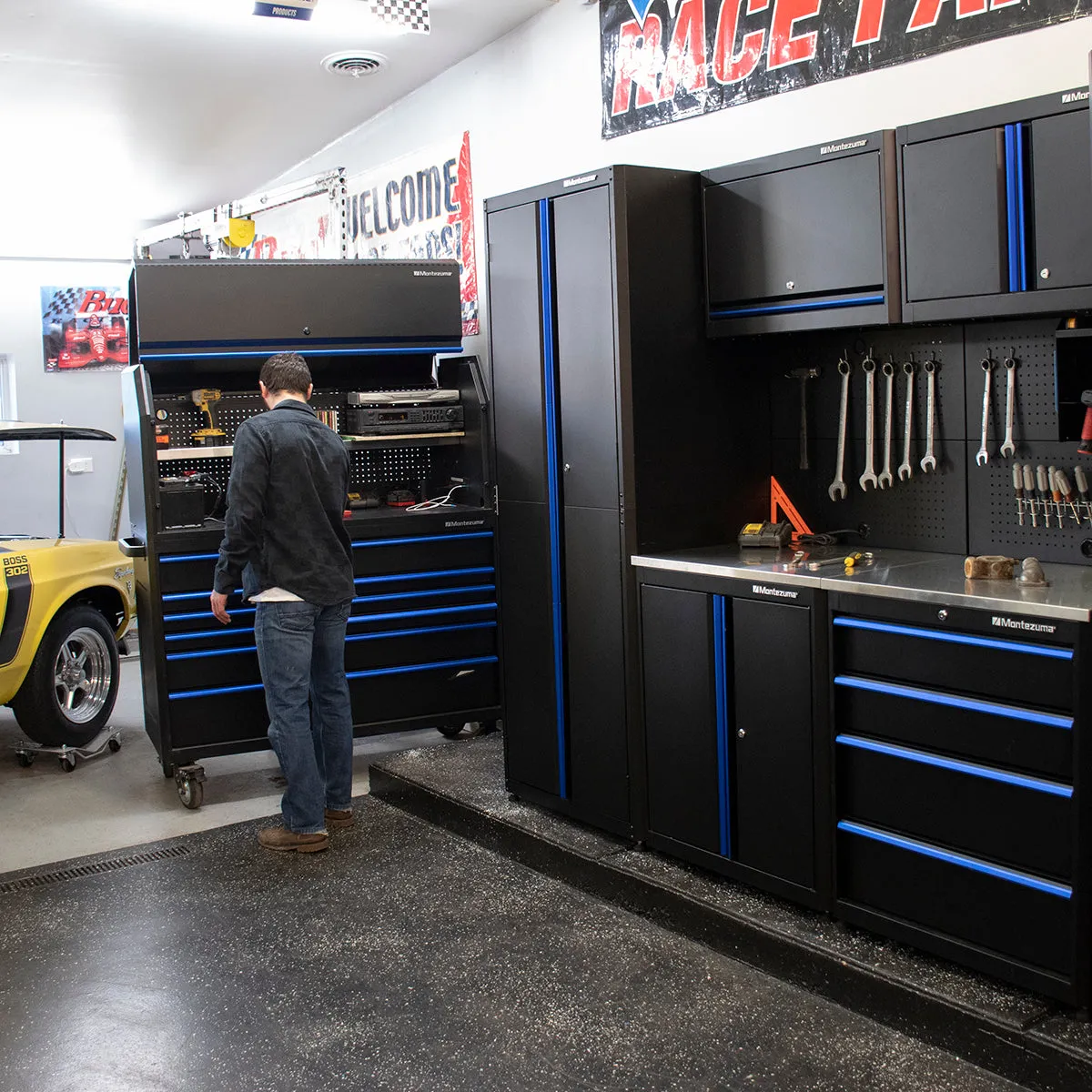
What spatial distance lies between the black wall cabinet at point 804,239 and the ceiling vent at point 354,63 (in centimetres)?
261

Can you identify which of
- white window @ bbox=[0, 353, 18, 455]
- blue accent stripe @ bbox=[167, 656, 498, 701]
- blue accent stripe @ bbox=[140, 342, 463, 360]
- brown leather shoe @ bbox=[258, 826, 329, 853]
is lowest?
brown leather shoe @ bbox=[258, 826, 329, 853]

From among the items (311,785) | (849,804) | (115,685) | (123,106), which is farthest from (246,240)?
(849,804)

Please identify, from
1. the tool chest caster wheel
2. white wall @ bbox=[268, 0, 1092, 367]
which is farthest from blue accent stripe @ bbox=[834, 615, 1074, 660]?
the tool chest caster wheel

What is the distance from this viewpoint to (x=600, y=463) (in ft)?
12.3

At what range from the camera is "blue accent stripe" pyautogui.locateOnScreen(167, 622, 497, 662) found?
4.77 m

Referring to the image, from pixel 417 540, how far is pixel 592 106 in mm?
1956

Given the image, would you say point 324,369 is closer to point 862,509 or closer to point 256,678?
point 256,678

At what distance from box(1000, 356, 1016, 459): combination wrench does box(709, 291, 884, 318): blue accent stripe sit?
16.0 inches

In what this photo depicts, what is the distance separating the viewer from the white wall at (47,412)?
367 inches

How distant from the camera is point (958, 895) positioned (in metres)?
2.80

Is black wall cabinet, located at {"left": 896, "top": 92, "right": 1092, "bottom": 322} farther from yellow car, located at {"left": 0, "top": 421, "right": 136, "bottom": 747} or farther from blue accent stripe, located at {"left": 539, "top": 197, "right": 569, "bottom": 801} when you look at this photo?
yellow car, located at {"left": 0, "top": 421, "right": 136, "bottom": 747}

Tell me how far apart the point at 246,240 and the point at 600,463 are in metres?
3.47

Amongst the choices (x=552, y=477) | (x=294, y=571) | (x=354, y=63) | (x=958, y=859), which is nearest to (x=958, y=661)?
(x=958, y=859)

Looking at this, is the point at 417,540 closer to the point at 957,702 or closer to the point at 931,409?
the point at 931,409
